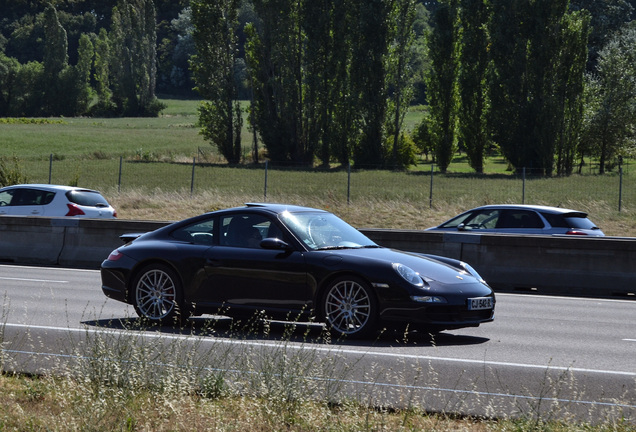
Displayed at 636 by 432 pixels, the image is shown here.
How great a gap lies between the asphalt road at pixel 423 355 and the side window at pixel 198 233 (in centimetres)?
100

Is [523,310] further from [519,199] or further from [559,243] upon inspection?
[519,199]

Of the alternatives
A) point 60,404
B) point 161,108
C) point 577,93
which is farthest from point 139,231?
point 161,108

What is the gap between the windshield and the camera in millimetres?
10344

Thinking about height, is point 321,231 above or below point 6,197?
above

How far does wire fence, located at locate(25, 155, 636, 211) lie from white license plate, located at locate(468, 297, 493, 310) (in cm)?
1817

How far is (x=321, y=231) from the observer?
417 inches

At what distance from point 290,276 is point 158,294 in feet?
5.54

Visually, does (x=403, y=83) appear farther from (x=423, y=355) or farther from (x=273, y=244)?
(x=423, y=355)

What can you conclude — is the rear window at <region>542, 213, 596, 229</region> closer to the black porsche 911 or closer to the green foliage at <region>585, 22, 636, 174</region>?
the black porsche 911

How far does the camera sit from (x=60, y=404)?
242 inches

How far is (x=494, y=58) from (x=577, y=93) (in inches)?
219

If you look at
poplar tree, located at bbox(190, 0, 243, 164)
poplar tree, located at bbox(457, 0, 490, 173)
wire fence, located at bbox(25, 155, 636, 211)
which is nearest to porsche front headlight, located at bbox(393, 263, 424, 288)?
wire fence, located at bbox(25, 155, 636, 211)

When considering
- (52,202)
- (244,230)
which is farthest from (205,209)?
(244,230)

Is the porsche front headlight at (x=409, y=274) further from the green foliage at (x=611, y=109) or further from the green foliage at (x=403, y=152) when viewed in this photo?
the green foliage at (x=611, y=109)
